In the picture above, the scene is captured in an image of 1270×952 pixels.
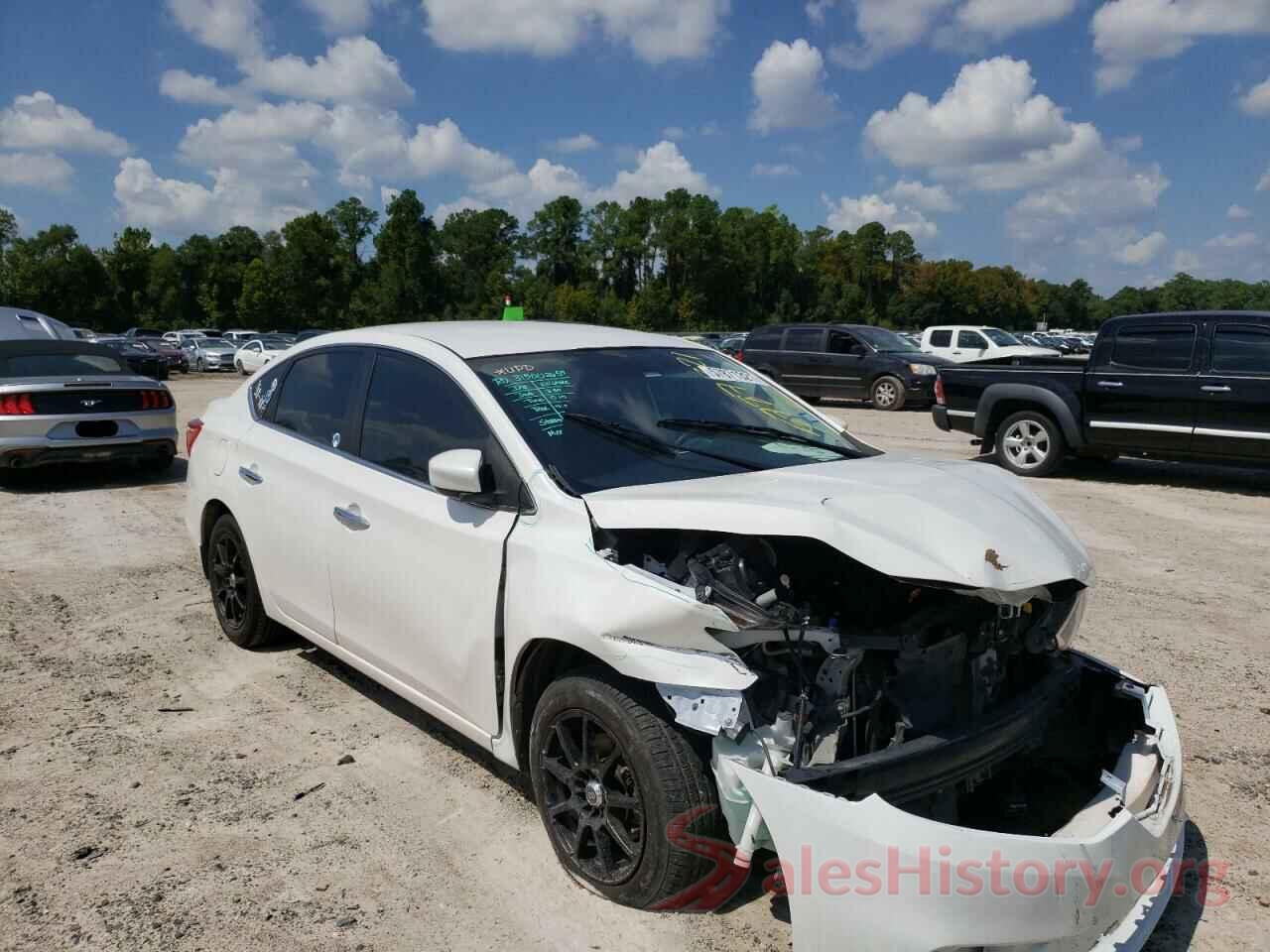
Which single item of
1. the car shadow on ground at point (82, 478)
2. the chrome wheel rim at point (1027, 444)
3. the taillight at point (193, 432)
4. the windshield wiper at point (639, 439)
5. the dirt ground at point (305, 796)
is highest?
the windshield wiper at point (639, 439)

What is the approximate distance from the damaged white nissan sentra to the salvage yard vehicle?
7.25 metres

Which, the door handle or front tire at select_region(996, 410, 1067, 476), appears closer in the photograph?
the door handle

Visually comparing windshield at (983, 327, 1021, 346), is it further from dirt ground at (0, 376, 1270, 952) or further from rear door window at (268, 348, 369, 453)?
rear door window at (268, 348, 369, 453)

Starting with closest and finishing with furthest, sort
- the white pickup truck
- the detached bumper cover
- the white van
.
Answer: the detached bumper cover
the white van
the white pickup truck

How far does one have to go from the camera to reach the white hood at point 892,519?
8.79 feet

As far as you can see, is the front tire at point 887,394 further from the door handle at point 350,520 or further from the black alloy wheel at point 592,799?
the black alloy wheel at point 592,799

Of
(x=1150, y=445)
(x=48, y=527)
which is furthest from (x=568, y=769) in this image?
(x=1150, y=445)

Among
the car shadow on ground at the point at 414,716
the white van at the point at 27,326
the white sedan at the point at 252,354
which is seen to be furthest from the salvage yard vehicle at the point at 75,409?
the white sedan at the point at 252,354

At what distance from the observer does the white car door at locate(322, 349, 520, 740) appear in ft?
10.7

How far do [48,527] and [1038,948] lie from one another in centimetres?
852

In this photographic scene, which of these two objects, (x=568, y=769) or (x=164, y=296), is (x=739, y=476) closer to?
(x=568, y=769)

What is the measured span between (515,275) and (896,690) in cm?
9759

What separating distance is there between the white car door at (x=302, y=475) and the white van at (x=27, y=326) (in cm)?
928

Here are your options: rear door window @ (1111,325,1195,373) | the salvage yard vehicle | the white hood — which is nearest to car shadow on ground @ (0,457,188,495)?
the salvage yard vehicle
